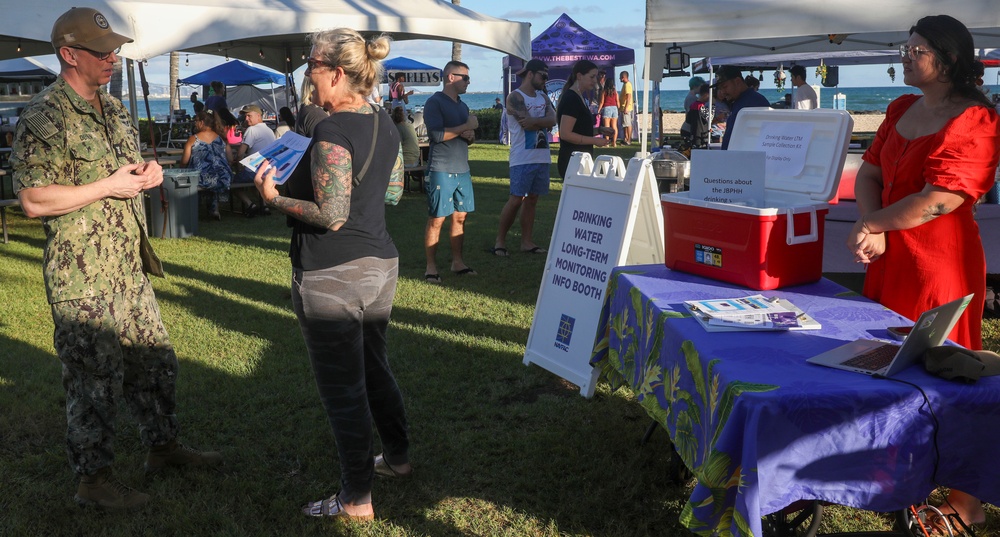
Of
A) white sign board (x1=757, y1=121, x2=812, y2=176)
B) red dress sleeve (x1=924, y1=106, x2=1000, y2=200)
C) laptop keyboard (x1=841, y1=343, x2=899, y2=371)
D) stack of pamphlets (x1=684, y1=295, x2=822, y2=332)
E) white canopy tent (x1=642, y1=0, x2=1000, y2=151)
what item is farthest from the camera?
white canopy tent (x1=642, y1=0, x2=1000, y2=151)

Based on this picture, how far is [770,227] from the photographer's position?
2854mm

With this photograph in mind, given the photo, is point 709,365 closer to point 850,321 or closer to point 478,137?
point 850,321

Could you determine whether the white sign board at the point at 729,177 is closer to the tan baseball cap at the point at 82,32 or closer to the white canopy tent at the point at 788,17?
the tan baseball cap at the point at 82,32

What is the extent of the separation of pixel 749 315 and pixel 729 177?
849 millimetres

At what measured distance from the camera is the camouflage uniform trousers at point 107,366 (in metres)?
2.97

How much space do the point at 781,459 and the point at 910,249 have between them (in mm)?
1276

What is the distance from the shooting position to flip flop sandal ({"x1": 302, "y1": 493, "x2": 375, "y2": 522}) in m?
3.14

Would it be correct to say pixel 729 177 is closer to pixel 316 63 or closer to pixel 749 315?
pixel 749 315

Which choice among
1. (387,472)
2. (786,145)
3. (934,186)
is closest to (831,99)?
(786,145)

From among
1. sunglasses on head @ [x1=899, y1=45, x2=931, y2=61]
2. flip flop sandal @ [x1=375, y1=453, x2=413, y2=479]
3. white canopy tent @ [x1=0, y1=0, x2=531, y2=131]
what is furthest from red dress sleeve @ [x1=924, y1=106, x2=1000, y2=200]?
white canopy tent @ [x1=0, y1=0, x2=531, y2=131]

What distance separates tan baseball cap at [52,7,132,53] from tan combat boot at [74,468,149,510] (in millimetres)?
1633

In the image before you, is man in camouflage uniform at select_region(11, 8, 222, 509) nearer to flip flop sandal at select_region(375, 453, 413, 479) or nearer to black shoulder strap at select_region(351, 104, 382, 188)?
black shoulder strap at select_region(351, 104, 382, 188)

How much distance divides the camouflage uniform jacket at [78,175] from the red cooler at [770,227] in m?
2.15

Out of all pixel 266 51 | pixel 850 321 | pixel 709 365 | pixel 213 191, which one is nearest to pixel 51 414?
pixel 709 365
